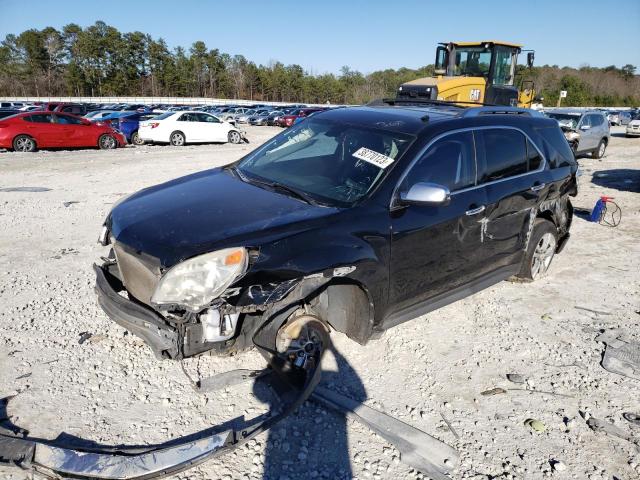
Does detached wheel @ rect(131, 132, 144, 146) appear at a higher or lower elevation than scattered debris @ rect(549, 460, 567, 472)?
higher

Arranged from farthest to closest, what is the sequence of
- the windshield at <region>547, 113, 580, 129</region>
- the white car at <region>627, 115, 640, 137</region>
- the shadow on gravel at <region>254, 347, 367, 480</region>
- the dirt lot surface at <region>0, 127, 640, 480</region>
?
the white car at <region>627, 115, 640, 137</region>
the windshield at <region>547, 113, 580, 129</region>
the dirt lot surface at <region>0, 127, 640, 480</region>
the shadow on gravel at <region>254, 347, 367, 480</region>

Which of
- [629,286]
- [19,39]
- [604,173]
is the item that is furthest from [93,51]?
[629,286]

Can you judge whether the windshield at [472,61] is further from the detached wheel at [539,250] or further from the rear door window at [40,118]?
the rear door window at [40,118]

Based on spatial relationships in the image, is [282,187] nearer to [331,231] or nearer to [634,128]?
[331,231]

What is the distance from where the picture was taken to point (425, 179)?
3578mm

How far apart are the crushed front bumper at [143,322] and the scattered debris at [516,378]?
7.99 feet

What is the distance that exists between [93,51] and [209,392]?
9081cm

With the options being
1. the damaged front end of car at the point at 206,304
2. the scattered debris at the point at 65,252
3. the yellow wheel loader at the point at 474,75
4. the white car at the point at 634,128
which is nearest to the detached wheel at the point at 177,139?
the yellow wheel loader at the point at 474,75

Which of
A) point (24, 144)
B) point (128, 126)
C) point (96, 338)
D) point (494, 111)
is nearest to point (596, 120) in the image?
point (494, 111)

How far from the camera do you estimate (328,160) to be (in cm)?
387

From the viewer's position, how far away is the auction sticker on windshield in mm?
3527

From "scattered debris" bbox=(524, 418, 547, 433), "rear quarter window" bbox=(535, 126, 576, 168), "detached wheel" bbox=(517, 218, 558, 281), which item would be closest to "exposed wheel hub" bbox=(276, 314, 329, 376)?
"scattered debris" bbox=(524, 418, 547, 433)

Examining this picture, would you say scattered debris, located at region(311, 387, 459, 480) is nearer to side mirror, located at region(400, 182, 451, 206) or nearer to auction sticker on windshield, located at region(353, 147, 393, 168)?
side mirror, located at region(400, 182, 451, 206)

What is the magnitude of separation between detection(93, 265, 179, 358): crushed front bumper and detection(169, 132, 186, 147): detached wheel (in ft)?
57.1
